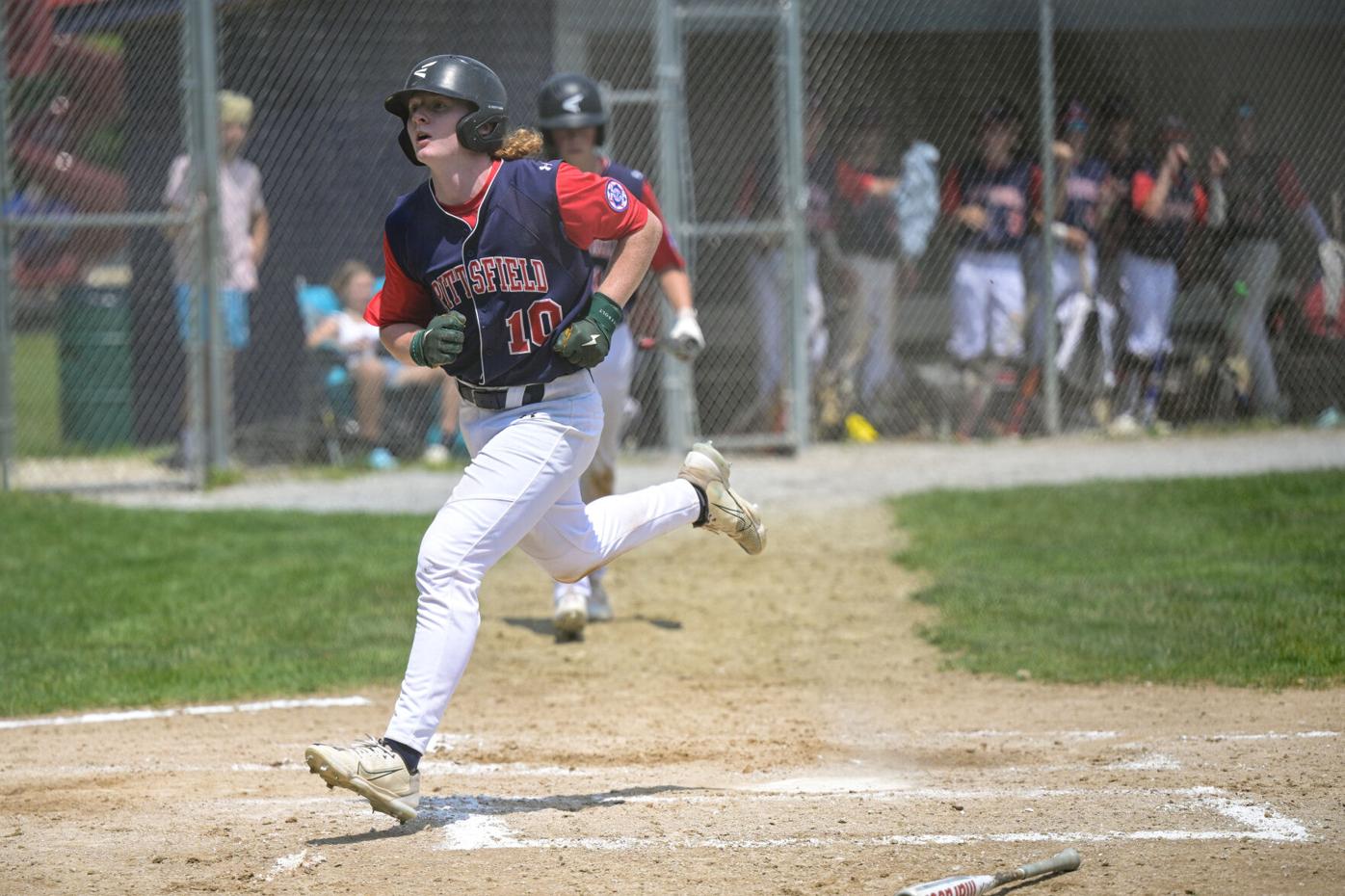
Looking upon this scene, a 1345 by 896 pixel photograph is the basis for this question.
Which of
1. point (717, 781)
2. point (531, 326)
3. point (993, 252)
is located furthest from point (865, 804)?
point (993, 252)

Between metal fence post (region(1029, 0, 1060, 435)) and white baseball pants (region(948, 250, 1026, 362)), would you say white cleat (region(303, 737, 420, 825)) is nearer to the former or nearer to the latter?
Answer: white baseball pants (region(948, 250, 1026, 362))

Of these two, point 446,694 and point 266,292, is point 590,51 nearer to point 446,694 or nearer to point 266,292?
point 266,292

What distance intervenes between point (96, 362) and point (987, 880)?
11.3 meters

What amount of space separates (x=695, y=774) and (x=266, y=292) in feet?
29.3

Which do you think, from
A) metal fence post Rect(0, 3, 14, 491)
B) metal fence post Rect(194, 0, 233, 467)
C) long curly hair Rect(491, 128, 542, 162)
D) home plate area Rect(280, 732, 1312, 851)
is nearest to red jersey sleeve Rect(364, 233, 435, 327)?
long curly hair Rect(491, 128, 542, 162)

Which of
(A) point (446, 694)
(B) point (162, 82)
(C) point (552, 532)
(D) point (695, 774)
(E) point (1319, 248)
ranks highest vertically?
(B) point (162, 82)

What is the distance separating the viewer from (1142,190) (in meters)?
12.2

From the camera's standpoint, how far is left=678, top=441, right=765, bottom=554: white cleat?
541 cm

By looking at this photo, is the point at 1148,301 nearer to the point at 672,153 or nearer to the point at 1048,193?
the point at 1048,193

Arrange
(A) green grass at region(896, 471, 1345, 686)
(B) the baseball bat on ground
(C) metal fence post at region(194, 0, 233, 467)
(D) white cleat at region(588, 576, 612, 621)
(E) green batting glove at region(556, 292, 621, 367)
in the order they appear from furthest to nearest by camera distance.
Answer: (C) metal fence post at region(194, 0, 233, 467)
(D) white cleat at region(588, 576, 612, 621)
(A) green grass at region(896, 471, 1345, 686)
(E) green batting glove at region(556, 292, 621, 367)
(B) the baseball bat on ground

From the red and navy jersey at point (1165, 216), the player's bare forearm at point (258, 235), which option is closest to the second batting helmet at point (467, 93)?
the player's bare forearm at point (258, 235)

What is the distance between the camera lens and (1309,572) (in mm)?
8078

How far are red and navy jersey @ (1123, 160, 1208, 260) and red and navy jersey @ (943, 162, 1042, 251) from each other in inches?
30.0

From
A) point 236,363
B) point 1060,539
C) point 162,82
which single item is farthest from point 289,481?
point 1060,539
